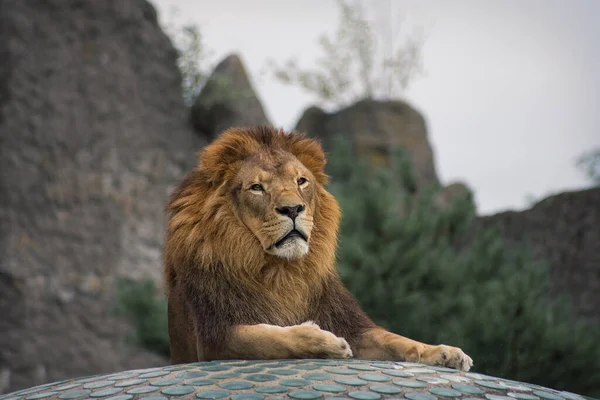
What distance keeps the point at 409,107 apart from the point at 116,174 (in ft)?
13.8

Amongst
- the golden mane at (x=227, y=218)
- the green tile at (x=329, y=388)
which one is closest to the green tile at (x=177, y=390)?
the green tile at (x=329, y=388)

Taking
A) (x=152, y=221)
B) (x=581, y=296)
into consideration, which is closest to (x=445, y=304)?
(x=581, y=296)

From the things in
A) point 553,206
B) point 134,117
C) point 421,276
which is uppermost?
point 134,117

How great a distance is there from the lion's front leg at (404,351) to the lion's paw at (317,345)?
29 centimetres

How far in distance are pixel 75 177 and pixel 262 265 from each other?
697cm

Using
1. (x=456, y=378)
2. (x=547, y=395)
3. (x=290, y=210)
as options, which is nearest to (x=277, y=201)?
(x=290, y=210)

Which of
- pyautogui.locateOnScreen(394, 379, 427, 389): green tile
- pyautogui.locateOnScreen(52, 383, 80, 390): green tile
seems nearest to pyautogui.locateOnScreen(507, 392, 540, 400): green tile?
pyautogui.locateOnScreen(394, 379, 427, 389): green tile

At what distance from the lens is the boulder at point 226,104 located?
987 centimetres

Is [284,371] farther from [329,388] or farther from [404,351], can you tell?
[404,351]

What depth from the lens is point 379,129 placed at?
10188mm

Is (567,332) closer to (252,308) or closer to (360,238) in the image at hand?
(360,238)

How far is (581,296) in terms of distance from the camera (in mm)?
7355

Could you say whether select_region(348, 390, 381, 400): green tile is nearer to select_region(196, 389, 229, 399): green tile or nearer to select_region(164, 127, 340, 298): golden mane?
select_region(196, 389, 229, 399): green tile

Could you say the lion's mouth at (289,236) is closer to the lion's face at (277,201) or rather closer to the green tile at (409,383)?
the lion's face at (277,201)
